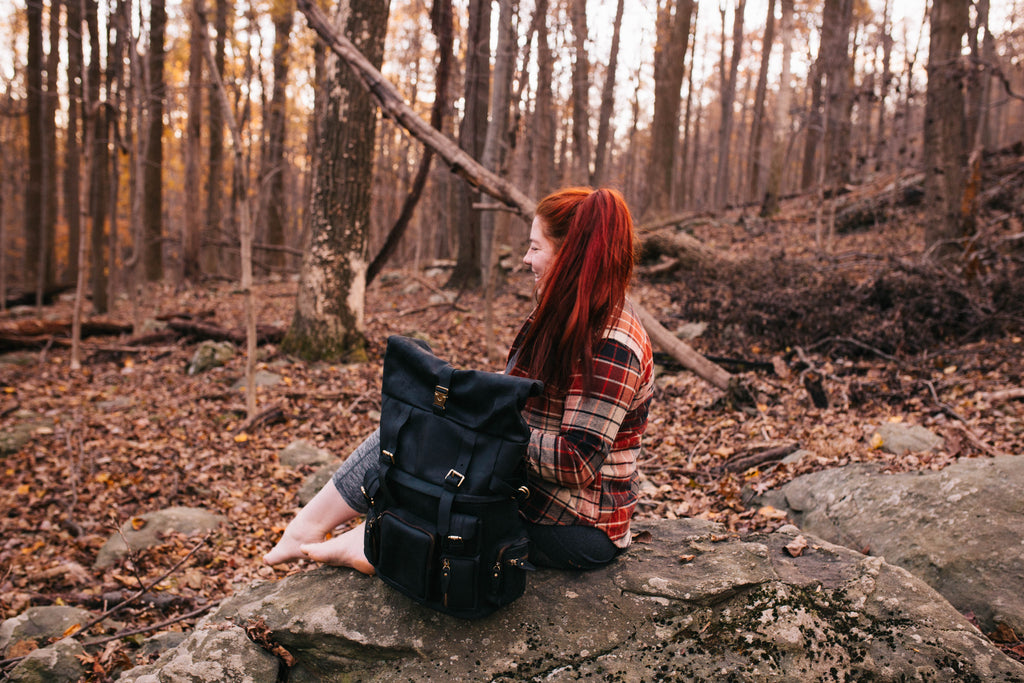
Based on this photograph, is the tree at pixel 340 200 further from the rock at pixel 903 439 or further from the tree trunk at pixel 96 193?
the tree trunk at pixel 96 193

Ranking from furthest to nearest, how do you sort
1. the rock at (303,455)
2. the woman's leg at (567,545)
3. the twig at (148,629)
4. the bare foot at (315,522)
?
the rock at (303,455) < the twig at (148,629) < the bare foot at (315,522) < the woman's leg at (567,545)

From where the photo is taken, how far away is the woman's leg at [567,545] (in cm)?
237

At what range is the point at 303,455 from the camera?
219 inches

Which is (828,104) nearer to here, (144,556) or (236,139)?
(236,139)

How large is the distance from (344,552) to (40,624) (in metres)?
2.05

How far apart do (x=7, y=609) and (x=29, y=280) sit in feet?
46.6

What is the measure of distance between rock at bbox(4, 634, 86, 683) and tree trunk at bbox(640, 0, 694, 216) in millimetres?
15223

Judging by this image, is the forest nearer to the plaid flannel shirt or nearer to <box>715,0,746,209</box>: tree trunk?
the plaid flannel shirt

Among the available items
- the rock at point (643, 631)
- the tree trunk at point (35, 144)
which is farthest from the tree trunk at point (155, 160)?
the rock at point (643, 631)

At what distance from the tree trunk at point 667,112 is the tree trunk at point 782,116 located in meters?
2.32

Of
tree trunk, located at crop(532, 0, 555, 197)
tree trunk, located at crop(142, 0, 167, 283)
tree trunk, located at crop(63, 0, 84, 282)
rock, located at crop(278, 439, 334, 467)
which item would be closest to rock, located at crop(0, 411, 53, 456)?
rock, located at crop(278, 439, 334, 467)

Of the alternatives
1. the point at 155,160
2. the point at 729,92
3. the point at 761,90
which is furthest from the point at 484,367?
the point at 729,92

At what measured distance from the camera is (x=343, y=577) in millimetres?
2557

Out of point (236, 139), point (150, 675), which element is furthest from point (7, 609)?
point (236, 139)
